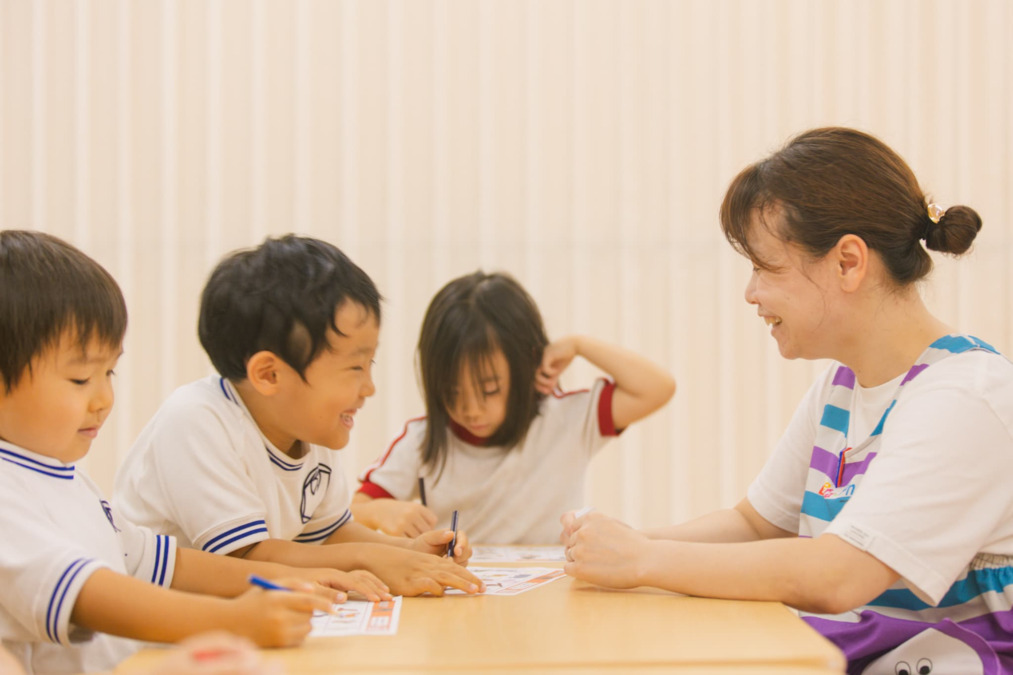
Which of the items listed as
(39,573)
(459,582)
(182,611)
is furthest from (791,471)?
(39,573)

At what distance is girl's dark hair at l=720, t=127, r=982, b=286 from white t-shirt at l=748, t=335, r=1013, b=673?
0.14 meters

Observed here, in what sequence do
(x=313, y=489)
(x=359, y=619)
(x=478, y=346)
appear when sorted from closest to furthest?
(x=359, y=619), (x=313, y=489), (x=478, y=346)

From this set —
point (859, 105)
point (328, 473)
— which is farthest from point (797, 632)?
point (859, 105)

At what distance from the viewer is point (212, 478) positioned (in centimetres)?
126

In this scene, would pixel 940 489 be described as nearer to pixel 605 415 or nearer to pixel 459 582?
pixel 459 582

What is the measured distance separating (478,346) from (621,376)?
0.39m

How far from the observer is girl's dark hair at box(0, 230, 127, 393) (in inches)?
38.4

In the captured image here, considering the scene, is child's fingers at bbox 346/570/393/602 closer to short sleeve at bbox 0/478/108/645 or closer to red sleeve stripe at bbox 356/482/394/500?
short sleeve at bbox 0/478/108/645

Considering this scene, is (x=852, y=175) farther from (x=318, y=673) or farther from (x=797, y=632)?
(x=318, y=673)

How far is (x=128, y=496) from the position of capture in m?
1.35

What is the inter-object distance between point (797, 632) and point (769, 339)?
179 cm

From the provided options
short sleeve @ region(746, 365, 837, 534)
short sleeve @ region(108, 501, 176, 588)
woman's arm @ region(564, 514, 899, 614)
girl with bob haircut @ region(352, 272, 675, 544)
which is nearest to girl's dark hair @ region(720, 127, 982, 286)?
short sleeve @ region(746, 365, 837, 534)

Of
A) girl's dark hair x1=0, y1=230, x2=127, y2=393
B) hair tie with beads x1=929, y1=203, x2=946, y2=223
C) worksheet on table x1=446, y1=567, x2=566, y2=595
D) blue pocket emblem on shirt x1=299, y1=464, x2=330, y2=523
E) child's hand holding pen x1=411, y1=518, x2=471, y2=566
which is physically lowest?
worksheet on table x1=446, y1=567, x2=566, y2=595

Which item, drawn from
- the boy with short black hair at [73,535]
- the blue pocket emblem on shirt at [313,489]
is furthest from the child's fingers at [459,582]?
the blue pocket emblem on shirt at [313,489]
